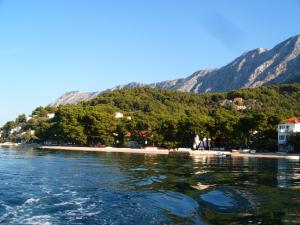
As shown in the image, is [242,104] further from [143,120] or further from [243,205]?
[243,205]

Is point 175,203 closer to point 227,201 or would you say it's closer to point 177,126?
point 227,201

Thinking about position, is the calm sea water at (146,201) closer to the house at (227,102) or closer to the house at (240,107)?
the house at (240,107)

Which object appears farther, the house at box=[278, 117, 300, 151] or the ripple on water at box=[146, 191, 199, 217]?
the house at box=[278, 117, 300, 151]

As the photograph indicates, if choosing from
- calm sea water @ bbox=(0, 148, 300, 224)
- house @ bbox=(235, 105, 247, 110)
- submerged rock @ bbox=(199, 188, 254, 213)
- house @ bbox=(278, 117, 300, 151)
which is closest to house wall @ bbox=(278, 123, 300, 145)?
house @ bbox=(278, 117, 300, 151)

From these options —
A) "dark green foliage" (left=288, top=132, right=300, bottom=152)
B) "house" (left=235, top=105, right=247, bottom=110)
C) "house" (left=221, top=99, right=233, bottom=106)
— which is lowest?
"dark green foliage" (left=288, top=132, right=300, bottom=152)

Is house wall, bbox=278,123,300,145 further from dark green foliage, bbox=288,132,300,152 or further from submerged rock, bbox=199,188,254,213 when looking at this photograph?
submerged rock, bbox=199,188,254,213

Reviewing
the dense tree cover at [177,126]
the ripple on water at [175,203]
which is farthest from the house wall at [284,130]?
the ripple on water at [175,203]

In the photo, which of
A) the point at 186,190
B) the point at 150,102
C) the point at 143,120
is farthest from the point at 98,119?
the point at 186,190

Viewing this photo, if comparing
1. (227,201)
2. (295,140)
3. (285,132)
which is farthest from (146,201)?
(285,132)

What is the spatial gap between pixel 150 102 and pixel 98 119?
66.9 meters

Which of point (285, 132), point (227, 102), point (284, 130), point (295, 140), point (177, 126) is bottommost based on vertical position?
point (295, 140)

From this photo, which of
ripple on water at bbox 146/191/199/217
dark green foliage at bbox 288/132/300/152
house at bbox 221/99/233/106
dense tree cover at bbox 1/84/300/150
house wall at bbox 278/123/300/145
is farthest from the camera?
house at bbox 221/99/233/106

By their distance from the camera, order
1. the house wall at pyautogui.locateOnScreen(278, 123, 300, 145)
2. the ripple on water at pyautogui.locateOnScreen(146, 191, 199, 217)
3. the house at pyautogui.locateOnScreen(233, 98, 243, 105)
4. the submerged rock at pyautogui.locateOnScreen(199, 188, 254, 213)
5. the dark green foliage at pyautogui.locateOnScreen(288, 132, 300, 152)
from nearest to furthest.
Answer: the ripple on water at pyautogui.locateOnScreen(146, 191, 199, 217) < the submerged rock at pyautogui.locateOnScreen(199, 188, 254, 213) < the dark green foliage at pyautogui.locateOnScreen(288, 132, 300, 152) < the house wall at pyautogui.locateOnScreen(278, 123, 300, 145) < the house at pyautogui.locateOnScreen(233, 98, 243, 105)

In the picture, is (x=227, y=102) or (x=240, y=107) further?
(x=227, y=102)
